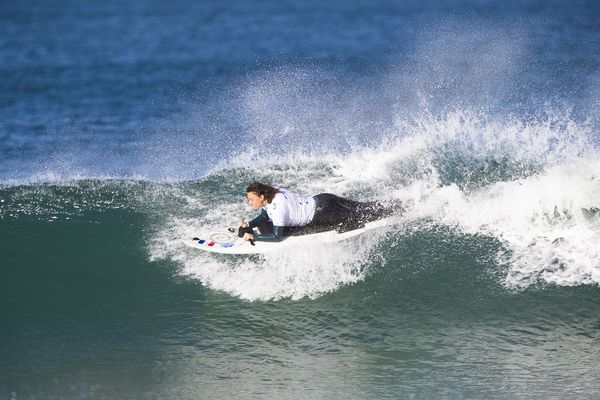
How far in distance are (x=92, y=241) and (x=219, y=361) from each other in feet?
13.1

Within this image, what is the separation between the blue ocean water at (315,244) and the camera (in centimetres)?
1079

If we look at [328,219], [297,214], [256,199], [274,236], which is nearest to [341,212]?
[328,219]

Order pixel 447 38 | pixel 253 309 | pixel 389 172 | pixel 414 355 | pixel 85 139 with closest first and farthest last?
pixel 414 355 → pixel 253 309 → pixel 389 172 → pixel 85 139 → pixel 447 38

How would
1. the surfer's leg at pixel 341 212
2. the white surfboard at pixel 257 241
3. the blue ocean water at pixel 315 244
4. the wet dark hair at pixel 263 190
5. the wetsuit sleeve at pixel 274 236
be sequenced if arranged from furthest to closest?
the surfer's leg at pixel 341 212 < the white surfboard at pixel 257 241 < the wetsuit sleeve at pixel 274 236 < the wet dark hair at pixel 263 190 < the blue ocean water at pixel 315 244

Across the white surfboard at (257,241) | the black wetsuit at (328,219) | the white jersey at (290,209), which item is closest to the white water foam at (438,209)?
the white surfboard at (257,241)

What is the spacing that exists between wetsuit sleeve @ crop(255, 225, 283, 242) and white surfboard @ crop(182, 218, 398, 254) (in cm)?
5

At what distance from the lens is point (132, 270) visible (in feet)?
42.7

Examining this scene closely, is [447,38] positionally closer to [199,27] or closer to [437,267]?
[199,27]

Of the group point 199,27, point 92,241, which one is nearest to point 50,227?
point 92,241

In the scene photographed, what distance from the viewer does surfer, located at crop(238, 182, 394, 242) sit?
1204 cm

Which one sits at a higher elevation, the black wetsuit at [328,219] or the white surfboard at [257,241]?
the black wetsuit at [328,219]

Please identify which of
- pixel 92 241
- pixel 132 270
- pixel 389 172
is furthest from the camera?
pixel 389 172

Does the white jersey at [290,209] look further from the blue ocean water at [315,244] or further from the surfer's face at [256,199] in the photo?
the blue ocean water at [315,244]

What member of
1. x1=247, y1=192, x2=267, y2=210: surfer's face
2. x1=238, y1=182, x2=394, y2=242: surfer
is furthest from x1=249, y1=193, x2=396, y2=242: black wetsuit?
x1=247, y1=192, x2=267, y2=210: surfer's face
